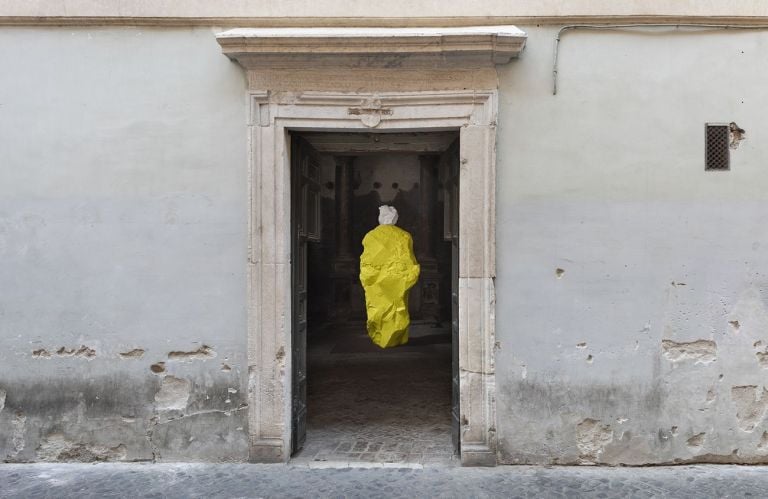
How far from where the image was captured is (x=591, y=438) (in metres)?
3.94

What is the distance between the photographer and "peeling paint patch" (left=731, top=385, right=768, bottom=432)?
392 centimetres

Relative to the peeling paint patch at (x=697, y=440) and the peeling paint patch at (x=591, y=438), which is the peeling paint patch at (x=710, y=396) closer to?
the peeling paint patch at (x=697, y=440)

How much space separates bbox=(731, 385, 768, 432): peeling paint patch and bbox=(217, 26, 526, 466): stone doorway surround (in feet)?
5.78

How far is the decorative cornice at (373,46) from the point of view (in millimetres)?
3705

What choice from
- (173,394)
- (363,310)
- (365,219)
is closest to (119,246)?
(173,394)

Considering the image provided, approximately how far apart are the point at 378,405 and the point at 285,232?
91.7 inches

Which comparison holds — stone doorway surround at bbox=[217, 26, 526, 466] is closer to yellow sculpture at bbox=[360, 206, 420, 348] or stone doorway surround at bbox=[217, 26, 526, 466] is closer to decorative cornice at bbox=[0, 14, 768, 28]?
decorative cornice at bbox=[0, 14, 768, 28]

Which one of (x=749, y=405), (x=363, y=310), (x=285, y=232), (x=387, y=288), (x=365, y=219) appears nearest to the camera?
(x=749, y=405)

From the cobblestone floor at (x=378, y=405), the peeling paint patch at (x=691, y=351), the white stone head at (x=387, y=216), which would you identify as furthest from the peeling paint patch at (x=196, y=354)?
the peeling paint patch at (x=691, y=351)

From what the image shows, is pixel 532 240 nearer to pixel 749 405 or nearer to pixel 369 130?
pixel 369 130

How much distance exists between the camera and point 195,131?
13.1ft

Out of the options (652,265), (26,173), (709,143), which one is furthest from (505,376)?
(26,173)

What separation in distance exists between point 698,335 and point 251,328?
10.6 ft

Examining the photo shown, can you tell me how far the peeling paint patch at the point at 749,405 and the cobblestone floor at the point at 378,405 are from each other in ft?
6.90
